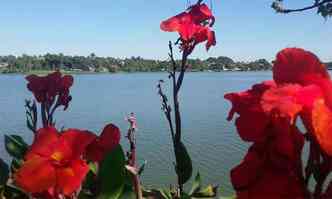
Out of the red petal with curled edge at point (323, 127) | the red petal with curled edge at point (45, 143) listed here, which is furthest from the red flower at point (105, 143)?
the red petal with curled edge at point (323, 127)

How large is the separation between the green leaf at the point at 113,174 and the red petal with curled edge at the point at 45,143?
15cm

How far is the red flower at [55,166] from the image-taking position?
→ 680 mm

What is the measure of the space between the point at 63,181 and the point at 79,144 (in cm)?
6

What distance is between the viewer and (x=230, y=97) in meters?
Result: 0.53

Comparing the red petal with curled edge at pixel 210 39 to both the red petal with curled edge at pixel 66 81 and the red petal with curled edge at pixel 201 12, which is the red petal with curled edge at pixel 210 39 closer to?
the red petal with curled edge at pixel 201 12

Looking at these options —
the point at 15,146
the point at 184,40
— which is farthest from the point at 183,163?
the point at 15,146

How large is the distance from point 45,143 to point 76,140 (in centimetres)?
4

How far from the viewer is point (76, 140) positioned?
2.34ft

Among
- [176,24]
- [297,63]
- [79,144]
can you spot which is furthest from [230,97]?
[176,24]

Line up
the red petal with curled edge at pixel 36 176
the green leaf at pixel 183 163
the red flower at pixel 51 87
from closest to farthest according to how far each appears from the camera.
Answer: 1. the red petal with curled edge at pixel 36 176
2. the green leaf at pixel 183 163
3. the red flower at pixel 51 87

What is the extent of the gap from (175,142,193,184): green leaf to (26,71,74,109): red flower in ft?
1.98

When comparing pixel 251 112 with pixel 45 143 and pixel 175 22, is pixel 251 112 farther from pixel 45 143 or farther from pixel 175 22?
pixel 175 22

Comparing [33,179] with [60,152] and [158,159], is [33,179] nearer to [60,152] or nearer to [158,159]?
[60,152]

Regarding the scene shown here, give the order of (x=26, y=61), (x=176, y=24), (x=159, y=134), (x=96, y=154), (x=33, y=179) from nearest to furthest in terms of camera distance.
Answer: (x=33, y=179)
(x=96, y=154)
(x=176, y=24)
(x=159, y=134)
(x=26, y=61)
